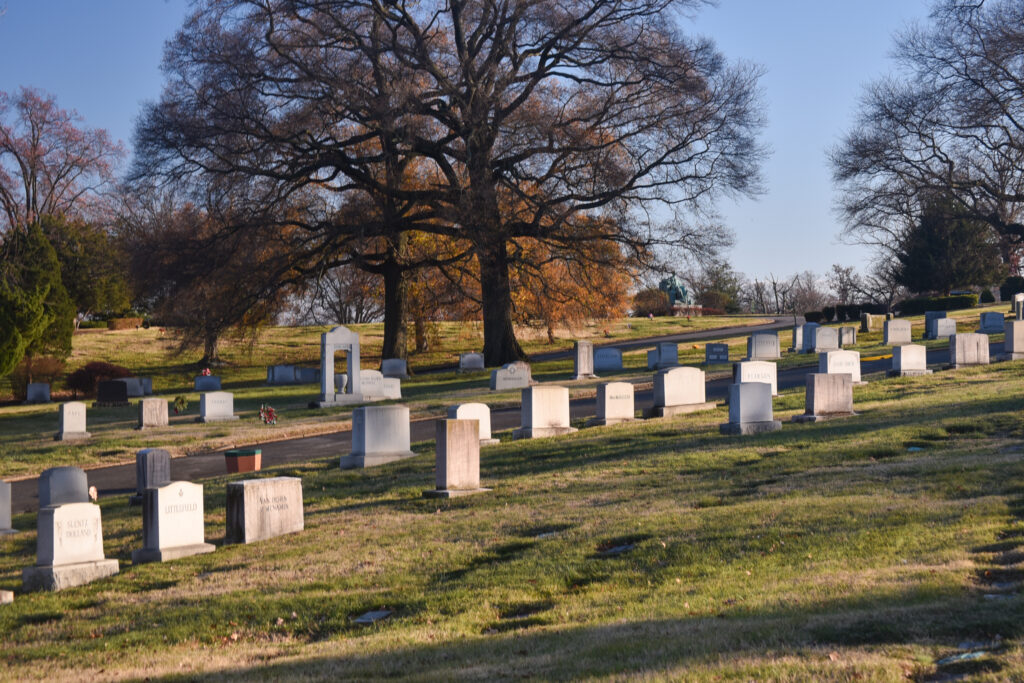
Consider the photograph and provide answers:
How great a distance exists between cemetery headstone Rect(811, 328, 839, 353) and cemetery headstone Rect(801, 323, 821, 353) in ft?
1.75

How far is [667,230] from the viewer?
35.0 metres

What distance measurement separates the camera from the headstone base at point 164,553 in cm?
1151

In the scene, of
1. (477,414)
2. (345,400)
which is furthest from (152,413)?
(477,414)

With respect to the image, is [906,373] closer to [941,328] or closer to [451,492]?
[941,328]

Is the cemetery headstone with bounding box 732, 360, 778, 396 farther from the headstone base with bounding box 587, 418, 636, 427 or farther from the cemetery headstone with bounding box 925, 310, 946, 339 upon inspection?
the cemetery headstone with bounding box 925, 310, 946, 339

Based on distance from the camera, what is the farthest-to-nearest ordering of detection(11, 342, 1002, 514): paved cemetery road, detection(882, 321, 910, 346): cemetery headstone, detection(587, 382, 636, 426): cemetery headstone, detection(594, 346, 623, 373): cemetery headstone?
detection(882, 321, 910, 346): cemetery headstone
detection(594, 346, 623, 373): cemetery headstone
detection(587, 382, 636, 426): cemetery headstone
detection(11, 342, 1002, 514): paved cemetery road

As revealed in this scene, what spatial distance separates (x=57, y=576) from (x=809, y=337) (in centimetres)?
3359

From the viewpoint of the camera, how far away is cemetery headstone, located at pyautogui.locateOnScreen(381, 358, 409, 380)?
38.9 m

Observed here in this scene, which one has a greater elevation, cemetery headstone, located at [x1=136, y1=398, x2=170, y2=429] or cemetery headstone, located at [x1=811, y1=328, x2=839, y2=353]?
cemetery headstone, located at [x1=811, y1=328, x2=839, y2=353]

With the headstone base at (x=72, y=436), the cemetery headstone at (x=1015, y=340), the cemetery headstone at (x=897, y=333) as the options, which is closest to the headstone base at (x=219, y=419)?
the headstone base at (x=72, y=436)

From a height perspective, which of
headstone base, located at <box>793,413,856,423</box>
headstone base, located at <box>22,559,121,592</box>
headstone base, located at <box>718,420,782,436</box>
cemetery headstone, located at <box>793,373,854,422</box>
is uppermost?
cemetery headstone, located at <box>793,373,854,422</box>

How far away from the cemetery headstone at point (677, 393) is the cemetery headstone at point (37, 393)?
27.2 metres

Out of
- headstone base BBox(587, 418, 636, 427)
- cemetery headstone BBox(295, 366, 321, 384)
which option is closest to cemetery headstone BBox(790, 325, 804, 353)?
cemetery headstone BBox(295, 366, 321, 384)

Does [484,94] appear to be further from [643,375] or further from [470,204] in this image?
[643,375]
